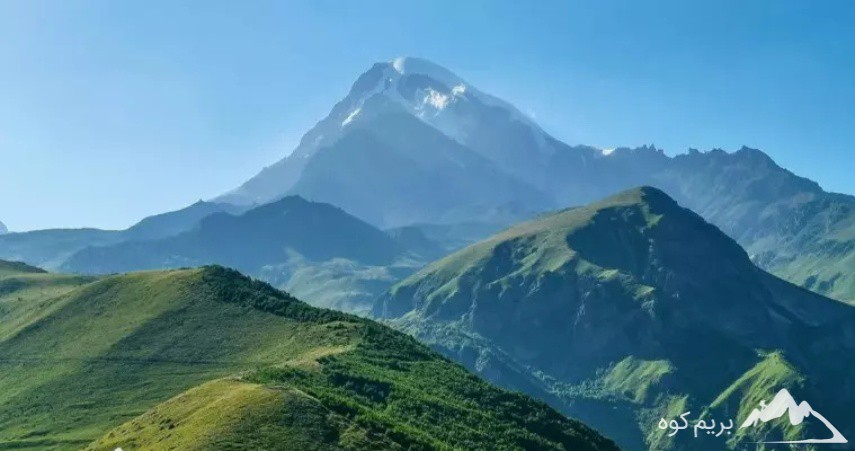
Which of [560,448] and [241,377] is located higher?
[241,377]

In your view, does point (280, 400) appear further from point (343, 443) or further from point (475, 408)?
point (475, 408)

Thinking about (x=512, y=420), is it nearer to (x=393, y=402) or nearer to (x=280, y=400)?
(x=393, y=402)

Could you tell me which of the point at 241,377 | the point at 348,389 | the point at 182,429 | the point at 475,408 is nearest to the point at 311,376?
the point at 348,389

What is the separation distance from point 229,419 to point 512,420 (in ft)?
273

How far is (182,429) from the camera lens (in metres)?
133

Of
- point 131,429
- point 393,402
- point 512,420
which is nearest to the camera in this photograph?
point 131,429

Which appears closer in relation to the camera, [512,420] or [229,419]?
[229,419]

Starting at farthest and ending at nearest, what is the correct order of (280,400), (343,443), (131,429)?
(131,429), (280,400), (343,443)

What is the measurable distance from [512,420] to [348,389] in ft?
130

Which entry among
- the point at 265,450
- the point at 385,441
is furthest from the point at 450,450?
the point at 265,450

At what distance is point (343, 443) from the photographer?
12862 cm

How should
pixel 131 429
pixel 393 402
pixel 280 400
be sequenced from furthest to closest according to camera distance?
pixel 393 402 → pixel 131 429 → pixel 280 400

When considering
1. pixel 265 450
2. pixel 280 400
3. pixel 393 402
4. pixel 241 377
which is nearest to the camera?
pixel 265 450

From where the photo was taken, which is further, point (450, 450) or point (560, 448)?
point (560, 448)
